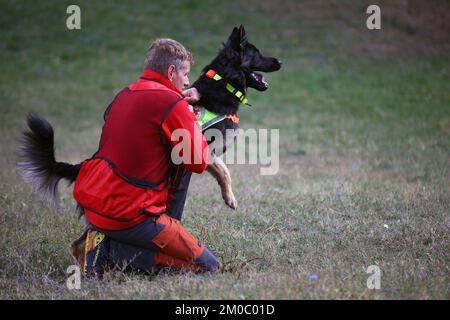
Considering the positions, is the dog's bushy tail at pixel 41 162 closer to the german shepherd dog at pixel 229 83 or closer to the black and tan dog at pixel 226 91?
the german shepherd dog at pixel 229 83

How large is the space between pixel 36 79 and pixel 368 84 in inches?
371

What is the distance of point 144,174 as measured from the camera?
14.5 ft

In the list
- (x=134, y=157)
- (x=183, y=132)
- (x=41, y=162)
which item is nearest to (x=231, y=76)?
(x=183, y=132)

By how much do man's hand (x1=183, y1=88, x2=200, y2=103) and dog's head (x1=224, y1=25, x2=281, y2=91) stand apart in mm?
568

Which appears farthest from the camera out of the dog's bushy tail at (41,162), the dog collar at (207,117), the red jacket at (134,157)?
the dog collar at (207,117)

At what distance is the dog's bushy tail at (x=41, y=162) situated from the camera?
4.72m

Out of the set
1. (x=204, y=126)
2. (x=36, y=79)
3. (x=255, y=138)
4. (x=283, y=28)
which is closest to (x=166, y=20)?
(x=283, y=28)

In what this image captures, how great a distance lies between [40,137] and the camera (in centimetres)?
473

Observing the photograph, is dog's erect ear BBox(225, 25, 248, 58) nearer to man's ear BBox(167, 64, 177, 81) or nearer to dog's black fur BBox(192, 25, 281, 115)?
dog's black fur BBox(192, 25, 281, 115)

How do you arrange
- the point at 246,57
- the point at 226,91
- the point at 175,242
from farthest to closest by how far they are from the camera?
1. the point at 246,57
2. the point at 226,91
3. the point at 175,242

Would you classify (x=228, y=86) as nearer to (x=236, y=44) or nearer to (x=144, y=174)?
(x=236, y=44)

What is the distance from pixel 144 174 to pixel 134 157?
0.48 feet

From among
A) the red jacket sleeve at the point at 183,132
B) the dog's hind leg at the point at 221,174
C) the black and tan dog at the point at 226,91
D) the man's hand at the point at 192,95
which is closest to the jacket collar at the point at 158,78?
the red jacket sleeve at the point at 183,132
